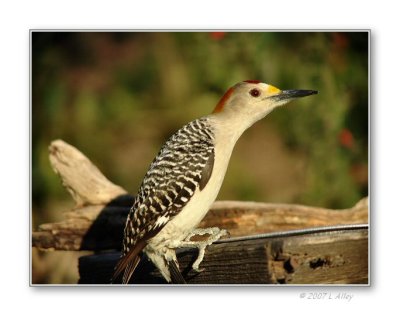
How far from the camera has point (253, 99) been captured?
5270 millimetres

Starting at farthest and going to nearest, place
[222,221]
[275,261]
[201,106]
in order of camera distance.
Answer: [201,106], [222,221], [275,261]

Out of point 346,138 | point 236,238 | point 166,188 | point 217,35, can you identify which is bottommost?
point 236,238

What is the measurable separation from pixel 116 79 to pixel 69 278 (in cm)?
115

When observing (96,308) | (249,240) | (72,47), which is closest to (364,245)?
(249,240)

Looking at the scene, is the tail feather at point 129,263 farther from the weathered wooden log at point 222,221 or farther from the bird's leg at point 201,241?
the weathered wooden log at point 222,221

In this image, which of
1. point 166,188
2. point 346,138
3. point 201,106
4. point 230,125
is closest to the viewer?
point 166,188

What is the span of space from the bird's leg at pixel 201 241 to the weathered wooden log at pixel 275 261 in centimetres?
3

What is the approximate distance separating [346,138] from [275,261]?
41.5 inches

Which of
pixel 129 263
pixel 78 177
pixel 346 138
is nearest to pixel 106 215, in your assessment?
pixel 78 177

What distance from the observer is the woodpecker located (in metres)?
5.03

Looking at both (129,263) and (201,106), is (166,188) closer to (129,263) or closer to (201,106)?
(129,263)

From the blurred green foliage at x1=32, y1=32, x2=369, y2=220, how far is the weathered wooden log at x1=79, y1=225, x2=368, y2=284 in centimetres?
50

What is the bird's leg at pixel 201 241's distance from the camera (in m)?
5.14

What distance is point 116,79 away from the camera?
592 centimetres
